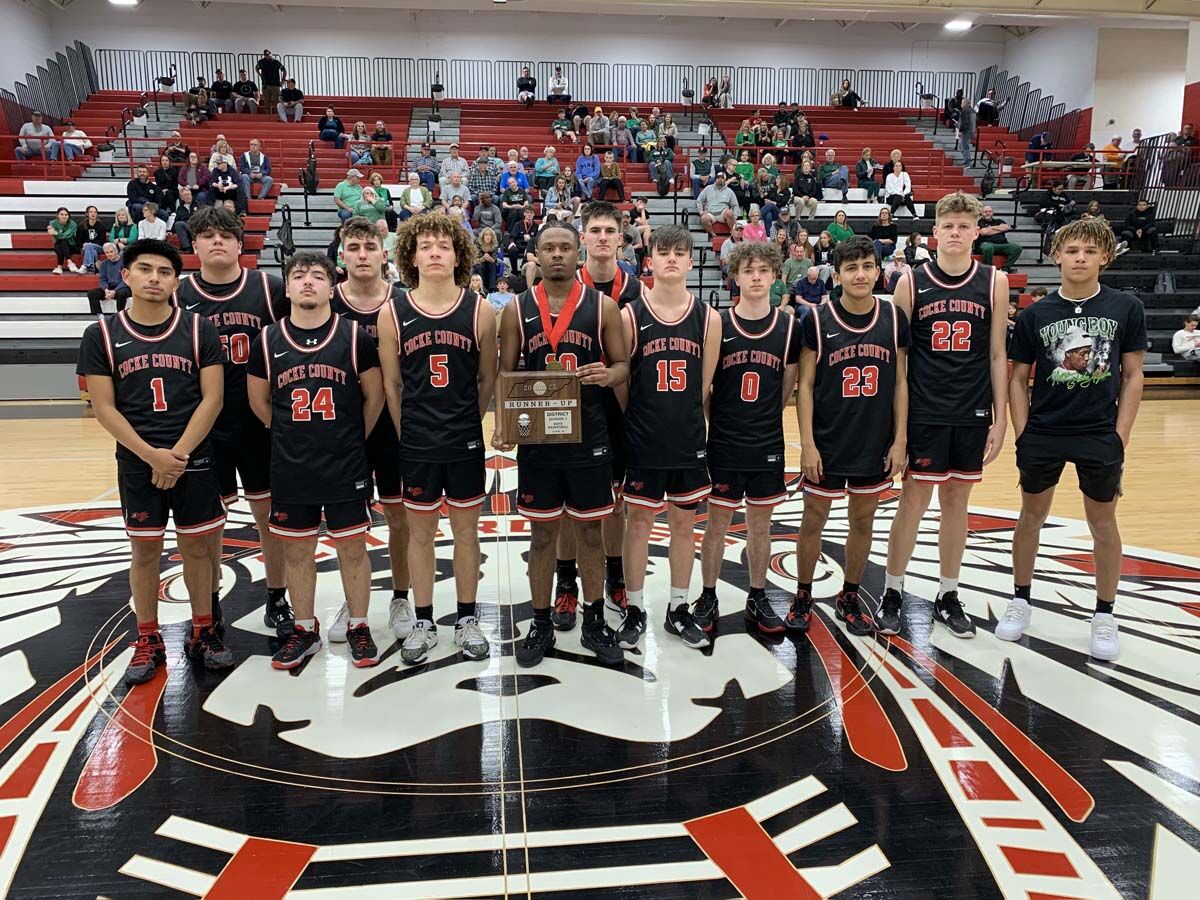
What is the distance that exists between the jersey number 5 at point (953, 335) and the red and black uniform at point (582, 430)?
1.61m

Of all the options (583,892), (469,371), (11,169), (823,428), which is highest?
(11,169)

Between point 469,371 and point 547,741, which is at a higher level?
point 469,371

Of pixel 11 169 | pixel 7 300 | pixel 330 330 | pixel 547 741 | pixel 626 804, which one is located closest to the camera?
pixel 626 804

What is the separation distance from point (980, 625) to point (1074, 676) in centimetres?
60

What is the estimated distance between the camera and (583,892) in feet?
7.86

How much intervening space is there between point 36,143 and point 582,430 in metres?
19.4

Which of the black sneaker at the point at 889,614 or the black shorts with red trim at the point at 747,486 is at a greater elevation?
the black shorts with red trim at the point at 747,486

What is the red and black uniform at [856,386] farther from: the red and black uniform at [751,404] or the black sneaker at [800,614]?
the black sneaker at [800,614]

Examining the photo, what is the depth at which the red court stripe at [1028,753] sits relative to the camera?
9.18 feet

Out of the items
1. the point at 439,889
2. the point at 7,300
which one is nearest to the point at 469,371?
the point at 439,889

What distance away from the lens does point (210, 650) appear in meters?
3.80

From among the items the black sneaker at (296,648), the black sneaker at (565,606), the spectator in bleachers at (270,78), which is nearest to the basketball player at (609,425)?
the black sneaker at (565,606)

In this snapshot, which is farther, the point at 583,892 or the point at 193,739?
the point at 193,739

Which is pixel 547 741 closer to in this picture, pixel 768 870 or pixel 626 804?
pixel 626 804
